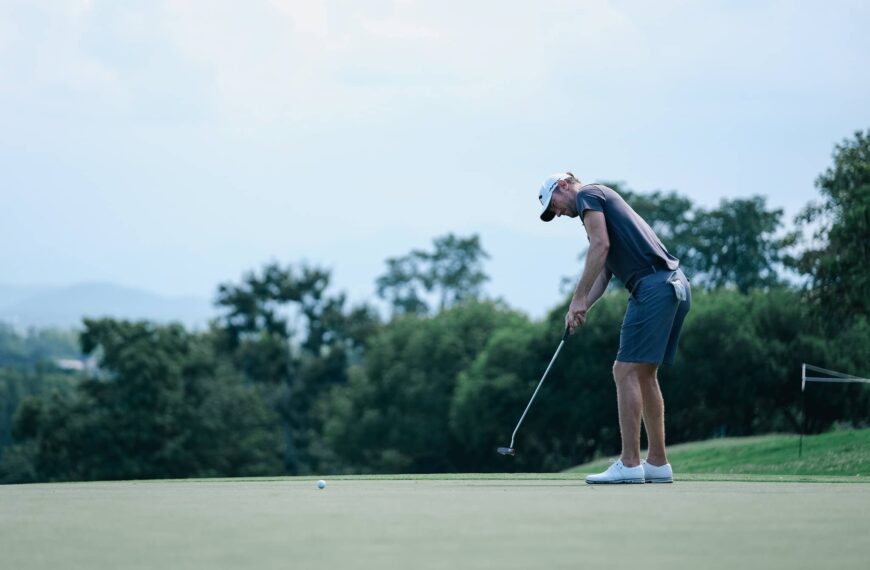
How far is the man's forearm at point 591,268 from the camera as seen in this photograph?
1113 centimetres

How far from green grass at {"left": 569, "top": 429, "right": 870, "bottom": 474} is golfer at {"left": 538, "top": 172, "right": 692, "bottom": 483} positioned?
9.93 m

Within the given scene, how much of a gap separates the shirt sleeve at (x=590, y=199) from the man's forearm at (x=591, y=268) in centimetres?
29

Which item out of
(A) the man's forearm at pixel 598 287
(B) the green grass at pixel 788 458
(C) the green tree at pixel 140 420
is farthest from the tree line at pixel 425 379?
(A) the man's forearm at pixel 598 287

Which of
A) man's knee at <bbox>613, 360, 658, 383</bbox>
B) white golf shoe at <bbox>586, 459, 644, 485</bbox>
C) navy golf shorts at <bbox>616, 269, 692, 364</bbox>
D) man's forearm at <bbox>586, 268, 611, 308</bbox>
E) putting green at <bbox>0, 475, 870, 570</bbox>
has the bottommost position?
putting green at <bbox>0, 475, 870, 570</bbox>

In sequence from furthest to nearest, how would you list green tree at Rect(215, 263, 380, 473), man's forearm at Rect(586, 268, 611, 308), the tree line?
green tree at Rect(215, 263, 380, 473) < the tree line < man's forearm at Rect(586, 268, 611, 308)

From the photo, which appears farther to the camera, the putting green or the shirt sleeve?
the shirt sleeve

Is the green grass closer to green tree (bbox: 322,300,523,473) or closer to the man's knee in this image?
the man's knee

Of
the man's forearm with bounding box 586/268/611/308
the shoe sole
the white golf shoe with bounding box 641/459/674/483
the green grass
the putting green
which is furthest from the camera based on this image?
the green grass

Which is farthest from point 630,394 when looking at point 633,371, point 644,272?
point 644,272

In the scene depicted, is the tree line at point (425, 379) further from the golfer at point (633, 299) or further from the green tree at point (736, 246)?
the golfer at point (633, 299)

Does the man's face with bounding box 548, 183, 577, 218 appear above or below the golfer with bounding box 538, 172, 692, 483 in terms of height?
above

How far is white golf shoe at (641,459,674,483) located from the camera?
1137 cm

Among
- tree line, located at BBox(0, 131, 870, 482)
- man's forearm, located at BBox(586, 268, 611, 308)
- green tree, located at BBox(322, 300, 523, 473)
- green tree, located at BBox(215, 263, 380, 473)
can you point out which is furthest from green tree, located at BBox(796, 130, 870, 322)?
green tree, located at BBox(215, 263, 380, 473)

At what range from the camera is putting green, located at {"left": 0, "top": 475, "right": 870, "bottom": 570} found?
6.08 meters
